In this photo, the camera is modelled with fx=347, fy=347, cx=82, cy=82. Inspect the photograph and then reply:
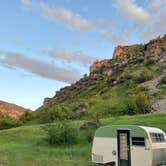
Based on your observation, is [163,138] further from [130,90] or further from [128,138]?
[130,90]

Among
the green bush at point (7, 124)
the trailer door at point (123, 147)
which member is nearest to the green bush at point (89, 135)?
the trailer door at point (123, 147)

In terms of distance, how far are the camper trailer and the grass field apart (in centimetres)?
304

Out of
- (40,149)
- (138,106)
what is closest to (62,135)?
(40,149)

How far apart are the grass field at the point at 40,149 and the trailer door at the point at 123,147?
387 centimetres

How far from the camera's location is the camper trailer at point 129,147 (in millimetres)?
16984

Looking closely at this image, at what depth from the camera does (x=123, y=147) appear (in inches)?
704

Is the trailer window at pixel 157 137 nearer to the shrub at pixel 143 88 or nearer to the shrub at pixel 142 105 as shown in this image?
the shrub at pixel 142 105

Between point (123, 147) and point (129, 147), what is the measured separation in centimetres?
40

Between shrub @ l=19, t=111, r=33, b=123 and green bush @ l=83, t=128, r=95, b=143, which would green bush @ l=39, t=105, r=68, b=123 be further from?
green bush @ l=83, t=128, r=95, b=143

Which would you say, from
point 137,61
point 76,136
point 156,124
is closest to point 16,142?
point 76,136

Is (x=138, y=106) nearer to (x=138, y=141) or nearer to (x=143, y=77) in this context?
(x=143, y=77)

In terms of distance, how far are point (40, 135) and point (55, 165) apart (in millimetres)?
15662

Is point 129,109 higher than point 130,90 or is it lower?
lower

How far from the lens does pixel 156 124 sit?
31641 millimetres
